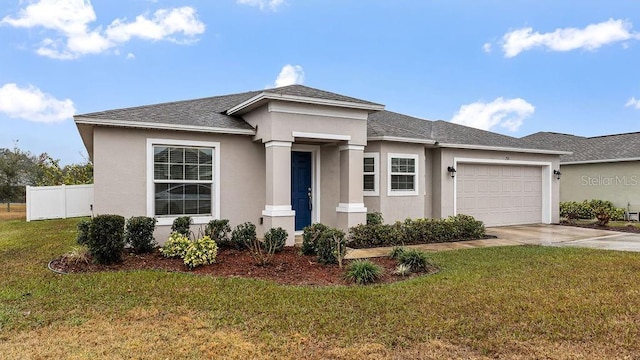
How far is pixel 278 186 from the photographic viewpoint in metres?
9.28

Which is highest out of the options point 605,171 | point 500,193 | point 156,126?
point 156,126

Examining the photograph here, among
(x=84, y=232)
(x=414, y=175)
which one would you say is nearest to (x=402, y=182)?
(x=414, y=175)

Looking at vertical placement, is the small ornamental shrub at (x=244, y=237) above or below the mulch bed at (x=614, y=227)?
above

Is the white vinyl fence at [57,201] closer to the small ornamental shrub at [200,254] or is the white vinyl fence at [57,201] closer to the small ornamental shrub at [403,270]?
the small ornamental shrub at [200,254]

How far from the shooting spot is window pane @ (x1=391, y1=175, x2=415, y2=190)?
11.8 m

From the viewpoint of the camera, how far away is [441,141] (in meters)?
12.8

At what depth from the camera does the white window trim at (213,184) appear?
9.10 m

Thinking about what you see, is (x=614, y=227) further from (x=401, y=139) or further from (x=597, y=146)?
(x=401, y=139)

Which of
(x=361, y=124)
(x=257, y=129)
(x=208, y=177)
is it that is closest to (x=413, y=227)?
(x=361, y=124)

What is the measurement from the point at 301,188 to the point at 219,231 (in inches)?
122

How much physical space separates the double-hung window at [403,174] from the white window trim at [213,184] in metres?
5.04

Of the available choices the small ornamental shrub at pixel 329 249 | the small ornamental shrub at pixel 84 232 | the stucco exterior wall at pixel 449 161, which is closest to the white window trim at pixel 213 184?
the small ornamental shrub at pixel 84 232

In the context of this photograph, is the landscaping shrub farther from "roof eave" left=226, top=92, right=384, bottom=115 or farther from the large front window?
"roof eave" left=226, top=92, right=384, bottom=115

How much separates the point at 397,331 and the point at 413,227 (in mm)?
6397
